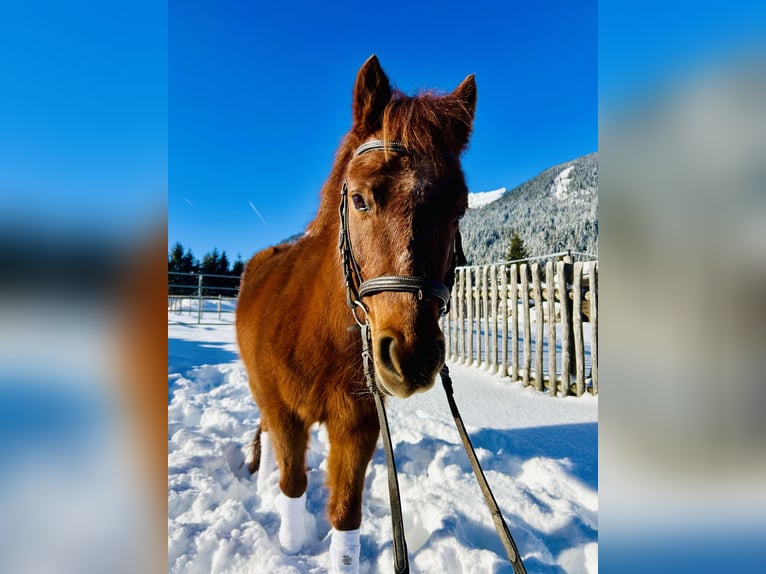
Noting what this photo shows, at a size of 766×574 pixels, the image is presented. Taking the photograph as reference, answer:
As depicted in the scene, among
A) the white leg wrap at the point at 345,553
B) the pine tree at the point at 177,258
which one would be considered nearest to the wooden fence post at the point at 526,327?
the white leg wrap at the point at 345,553

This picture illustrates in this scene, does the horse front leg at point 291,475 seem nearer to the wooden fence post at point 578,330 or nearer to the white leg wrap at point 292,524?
the white leg wrap at point 292,524

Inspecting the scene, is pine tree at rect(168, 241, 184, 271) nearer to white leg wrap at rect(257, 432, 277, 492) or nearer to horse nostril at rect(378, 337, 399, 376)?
white leg wrap at rect(257, 432, 277, 492)

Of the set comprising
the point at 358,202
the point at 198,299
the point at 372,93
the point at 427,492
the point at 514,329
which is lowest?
the point at 427,492

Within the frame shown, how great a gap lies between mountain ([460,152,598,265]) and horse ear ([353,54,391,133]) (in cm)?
6109

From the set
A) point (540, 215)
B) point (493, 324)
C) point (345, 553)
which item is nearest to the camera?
point (345, 553)

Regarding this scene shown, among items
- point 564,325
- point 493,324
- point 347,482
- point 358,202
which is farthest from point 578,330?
point 358,202

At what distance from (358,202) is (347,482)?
1.70 metres

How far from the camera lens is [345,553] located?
7.15 feet

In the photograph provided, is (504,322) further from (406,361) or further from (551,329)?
(406,361)
